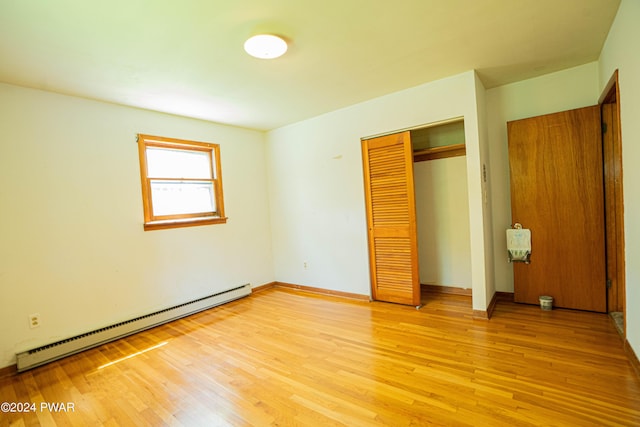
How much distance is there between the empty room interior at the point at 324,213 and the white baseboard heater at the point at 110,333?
2 cm

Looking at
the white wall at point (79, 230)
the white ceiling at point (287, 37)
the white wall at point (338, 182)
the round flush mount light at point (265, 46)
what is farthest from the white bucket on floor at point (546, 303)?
the white wall at point (79, 230)

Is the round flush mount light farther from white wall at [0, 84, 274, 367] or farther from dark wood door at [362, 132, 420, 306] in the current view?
white wall at [0, 84, 274, 367]

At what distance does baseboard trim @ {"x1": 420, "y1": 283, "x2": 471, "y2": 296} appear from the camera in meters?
3.81

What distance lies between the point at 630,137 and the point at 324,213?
122 inches

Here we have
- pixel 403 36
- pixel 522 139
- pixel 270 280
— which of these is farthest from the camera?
pixel 270 280

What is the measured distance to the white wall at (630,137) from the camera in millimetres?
1846

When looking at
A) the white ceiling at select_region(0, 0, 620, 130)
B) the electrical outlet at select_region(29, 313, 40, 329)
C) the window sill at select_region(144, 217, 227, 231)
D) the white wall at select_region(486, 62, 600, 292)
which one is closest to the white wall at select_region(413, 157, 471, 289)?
the white wall at select_region(486, 62, 600, 292)

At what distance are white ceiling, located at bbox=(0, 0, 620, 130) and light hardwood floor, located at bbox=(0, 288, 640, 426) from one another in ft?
8.25

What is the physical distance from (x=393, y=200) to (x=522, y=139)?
1533 mm

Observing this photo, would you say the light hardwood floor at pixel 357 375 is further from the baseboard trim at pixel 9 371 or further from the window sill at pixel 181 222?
the window sill at pixel 181 222

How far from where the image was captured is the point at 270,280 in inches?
192

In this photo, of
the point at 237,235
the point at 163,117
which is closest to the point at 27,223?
the point at 163,117

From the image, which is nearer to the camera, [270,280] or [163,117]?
[163,117]

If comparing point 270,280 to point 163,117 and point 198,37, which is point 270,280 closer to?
point 163,117
